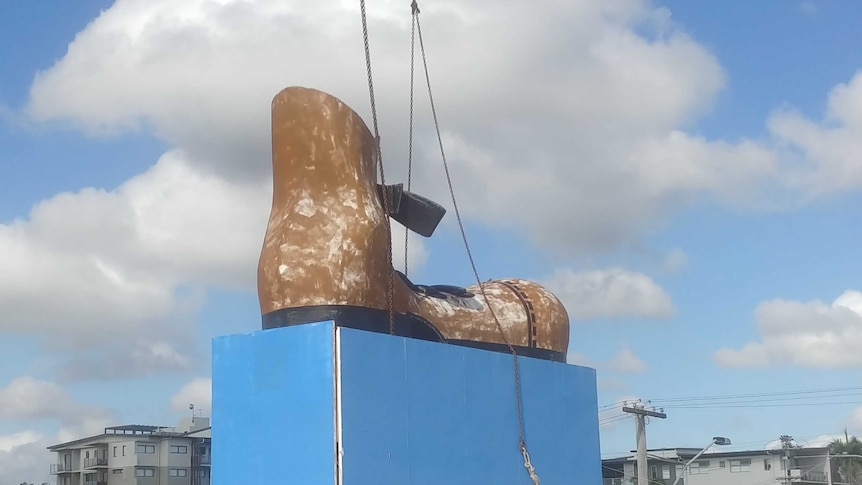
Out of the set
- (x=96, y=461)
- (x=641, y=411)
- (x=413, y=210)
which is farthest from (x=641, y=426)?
(x=96, y=461)

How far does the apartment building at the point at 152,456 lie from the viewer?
54.2m

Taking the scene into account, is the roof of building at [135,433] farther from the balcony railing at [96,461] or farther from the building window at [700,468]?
the building window at [700,468]

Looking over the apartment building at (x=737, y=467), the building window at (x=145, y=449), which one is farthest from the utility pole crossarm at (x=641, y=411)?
the building window at (x=145, y=449)

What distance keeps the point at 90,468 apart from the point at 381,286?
167 ft

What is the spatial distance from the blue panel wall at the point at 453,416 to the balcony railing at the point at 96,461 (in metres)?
47.4

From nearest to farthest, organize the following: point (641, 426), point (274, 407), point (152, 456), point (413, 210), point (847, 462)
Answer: point (274, 407) < point (413, 210) < point (641, 426) < point (847, 462) < point (152, 456)

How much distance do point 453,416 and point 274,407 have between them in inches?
105

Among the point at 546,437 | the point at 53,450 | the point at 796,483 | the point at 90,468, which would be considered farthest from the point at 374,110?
the point at 53,450

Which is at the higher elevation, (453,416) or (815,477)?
(453,416)

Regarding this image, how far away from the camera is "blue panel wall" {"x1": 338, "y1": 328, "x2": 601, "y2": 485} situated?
39.5ft

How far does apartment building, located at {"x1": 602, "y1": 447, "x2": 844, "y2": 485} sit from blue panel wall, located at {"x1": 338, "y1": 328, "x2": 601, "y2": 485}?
32.1 meters

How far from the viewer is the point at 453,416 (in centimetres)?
1368

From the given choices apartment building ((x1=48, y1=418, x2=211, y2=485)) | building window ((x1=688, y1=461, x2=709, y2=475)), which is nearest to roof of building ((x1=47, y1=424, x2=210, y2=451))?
apartment building ((x1=48, y1=418, x2=211, y2=485))

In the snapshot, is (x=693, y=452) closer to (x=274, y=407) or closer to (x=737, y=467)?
(x=737, y=467)
